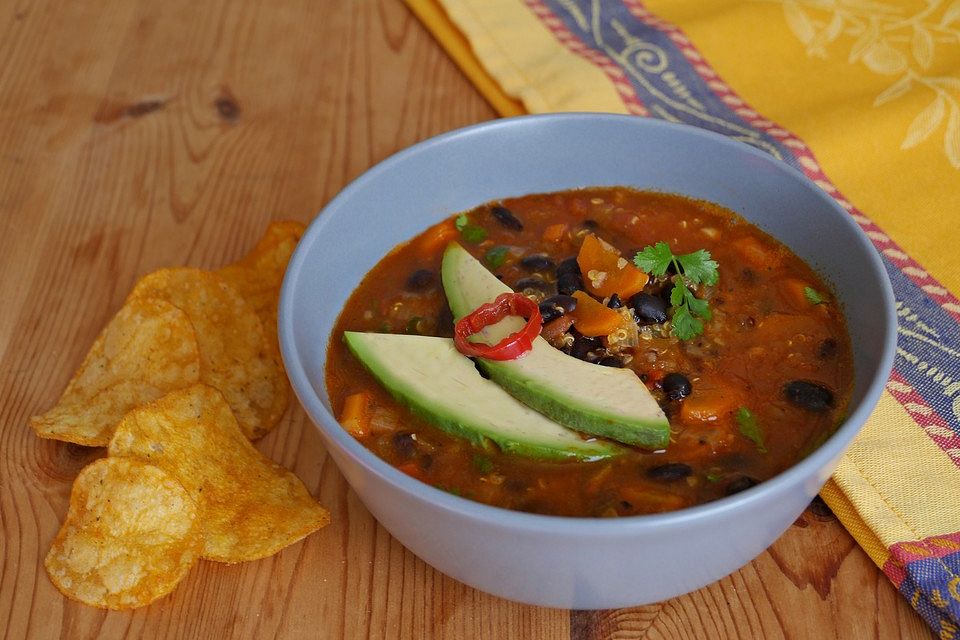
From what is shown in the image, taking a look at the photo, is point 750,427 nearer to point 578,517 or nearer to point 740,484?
point 740,484

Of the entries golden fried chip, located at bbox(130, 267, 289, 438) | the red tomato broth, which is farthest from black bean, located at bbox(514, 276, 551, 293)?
golden fried chip, located at bbox(130, 267, 289, 438)

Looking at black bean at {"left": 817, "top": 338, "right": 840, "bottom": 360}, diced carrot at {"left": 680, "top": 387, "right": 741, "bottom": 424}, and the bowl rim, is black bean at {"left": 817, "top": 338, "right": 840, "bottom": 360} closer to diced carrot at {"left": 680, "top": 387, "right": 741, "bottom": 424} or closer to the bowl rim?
the bowl rim

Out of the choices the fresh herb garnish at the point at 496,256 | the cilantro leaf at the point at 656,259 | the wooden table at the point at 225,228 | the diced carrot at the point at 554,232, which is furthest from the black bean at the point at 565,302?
the wooden table at the point at 225,228

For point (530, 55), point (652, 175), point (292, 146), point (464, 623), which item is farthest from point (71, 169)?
point (464, 623)

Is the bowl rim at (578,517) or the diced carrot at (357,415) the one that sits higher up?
the bowl rim at (578,517)

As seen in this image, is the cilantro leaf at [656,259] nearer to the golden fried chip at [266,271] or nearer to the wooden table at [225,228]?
the wooden table at [225,228]

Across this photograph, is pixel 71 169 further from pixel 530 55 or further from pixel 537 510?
pixel 537 510
